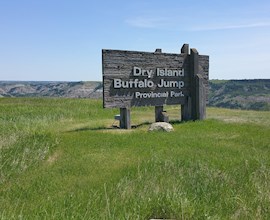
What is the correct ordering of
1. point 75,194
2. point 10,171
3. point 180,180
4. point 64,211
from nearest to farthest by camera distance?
point 64,211
point 75,194
point 180,180
point 10,171

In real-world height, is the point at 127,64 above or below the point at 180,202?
above

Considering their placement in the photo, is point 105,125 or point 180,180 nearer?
point 180,180

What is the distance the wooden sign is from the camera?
1762cm

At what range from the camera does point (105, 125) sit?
18.9 metres

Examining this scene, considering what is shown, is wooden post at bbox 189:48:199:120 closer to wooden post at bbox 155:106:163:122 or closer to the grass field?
wooden post at bbox 155:106:163:122

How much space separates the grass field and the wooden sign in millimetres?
2650

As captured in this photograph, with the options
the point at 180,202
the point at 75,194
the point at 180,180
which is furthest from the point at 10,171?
the point at 180,202

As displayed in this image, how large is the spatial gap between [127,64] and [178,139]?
6063 mm

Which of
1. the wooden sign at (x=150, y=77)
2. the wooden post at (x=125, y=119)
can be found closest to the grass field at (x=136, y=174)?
the wooden post at (x=125, y=119)

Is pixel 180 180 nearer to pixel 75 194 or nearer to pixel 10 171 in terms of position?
pixel 75 194

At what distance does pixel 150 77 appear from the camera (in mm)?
19328

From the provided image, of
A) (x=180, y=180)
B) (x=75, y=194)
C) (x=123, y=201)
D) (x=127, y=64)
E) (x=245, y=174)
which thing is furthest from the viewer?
(x=127, y=64)

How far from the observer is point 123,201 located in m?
6.45

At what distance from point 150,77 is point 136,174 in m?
11.2
